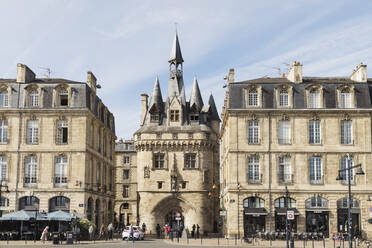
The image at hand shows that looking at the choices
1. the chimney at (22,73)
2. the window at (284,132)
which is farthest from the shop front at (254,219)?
the chimney at (22,73)

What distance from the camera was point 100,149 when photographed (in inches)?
1928

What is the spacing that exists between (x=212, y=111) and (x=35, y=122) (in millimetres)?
26119

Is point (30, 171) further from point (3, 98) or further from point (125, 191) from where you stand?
point (125, 191)

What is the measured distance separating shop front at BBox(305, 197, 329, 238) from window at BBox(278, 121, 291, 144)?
16.2 feet

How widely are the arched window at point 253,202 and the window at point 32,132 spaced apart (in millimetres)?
17478

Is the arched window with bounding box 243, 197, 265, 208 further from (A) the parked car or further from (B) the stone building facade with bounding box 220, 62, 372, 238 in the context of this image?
(A) the parked car

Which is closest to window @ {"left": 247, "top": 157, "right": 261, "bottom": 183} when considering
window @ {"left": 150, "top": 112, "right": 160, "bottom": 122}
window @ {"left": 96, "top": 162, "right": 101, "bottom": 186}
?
window @ {"left": 96, "top": 162, "right": 101, "bottom": 186}

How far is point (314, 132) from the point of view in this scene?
1602 inches

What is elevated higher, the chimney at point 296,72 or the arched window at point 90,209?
the chimney at point 296,72

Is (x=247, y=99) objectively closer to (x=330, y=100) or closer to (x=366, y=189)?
(x=330, y=100)

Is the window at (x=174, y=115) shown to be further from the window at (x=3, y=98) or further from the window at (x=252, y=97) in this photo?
the window at (x=3, y=98)

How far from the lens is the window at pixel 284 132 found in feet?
133

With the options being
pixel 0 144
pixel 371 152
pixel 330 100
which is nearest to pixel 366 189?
pixel 371 152

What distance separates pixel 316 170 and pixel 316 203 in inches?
100
